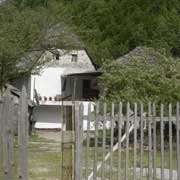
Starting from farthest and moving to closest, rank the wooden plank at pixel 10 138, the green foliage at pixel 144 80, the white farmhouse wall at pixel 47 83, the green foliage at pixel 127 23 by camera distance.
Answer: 1. the green foliage at pixel 127 23
2. the white farmhouse wall at pixel 47 83
3. the green foliage at pixel 144 80
4. the wooden plank at pixel 10 138

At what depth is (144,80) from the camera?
20047 millimetres

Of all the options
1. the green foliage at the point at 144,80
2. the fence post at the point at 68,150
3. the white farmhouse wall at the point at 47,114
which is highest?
the green foliage at the point at 144,80

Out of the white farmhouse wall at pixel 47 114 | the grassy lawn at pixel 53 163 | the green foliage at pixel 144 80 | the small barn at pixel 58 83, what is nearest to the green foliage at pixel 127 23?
the small barn at pixel 58 83

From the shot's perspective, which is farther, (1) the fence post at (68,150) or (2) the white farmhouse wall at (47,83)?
(2) the white farmhouse wall at (47,83)

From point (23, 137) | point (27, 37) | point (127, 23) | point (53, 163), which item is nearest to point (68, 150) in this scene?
point (23, 137)

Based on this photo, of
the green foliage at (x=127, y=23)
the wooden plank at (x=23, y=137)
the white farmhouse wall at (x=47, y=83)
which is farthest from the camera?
the green foliage at (x=127, y=23)

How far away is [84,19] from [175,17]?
870 centimetres

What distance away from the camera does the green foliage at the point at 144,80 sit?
62.8ft

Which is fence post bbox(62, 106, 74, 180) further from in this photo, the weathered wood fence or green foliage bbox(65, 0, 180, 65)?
green foliage bbox(65, 0, 180, 65)

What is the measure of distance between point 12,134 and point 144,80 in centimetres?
1282

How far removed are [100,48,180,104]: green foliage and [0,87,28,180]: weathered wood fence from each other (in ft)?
36.2

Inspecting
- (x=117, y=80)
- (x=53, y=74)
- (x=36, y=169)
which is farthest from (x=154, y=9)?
(x=36, y=169)

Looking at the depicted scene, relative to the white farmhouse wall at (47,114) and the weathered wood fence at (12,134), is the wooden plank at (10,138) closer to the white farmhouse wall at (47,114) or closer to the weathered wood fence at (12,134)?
the weathered wood fence at (12,134)

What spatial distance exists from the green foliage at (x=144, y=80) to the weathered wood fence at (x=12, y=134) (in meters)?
11.0
